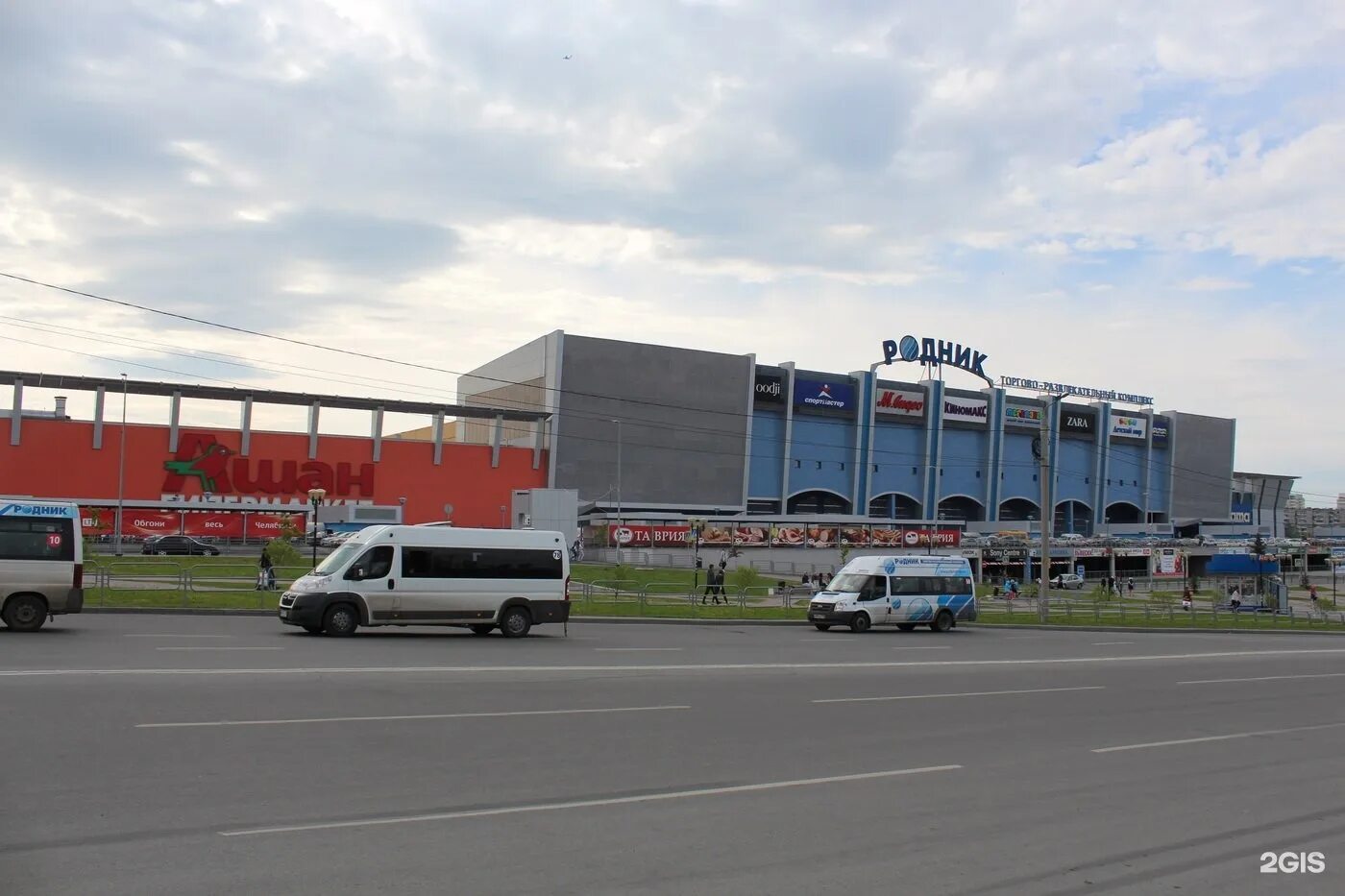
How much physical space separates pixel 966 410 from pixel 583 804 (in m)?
99.8

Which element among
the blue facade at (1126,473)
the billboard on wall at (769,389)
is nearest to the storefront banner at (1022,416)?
the blue facade at (1126,473)

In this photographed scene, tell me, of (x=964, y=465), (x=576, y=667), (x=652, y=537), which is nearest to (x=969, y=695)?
(x=576, y=667)

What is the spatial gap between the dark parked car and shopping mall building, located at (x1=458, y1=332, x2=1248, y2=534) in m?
27.5

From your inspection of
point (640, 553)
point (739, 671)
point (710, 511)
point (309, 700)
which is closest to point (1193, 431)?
point (710, 511)

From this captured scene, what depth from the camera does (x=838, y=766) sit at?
34.8 feet

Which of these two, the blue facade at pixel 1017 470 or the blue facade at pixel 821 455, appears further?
the blue facade at pixel 1017 470

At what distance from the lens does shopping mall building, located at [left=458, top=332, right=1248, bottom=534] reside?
86.2 m

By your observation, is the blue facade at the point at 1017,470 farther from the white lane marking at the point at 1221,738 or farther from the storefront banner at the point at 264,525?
the white lane marking at the point at 1221,738

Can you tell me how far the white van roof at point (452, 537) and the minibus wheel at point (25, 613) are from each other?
5800mm

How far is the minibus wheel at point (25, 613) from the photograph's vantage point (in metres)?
20.4

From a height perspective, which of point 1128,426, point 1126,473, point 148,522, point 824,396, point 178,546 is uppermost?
point 1128,426

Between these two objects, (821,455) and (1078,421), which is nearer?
(821,455)

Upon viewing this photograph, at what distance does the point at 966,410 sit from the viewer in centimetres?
10394

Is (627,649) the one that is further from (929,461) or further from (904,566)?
(929,461)
